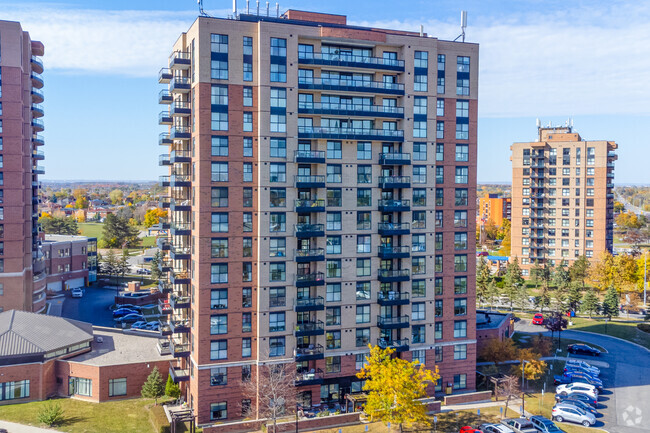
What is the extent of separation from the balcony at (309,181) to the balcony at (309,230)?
3.64m

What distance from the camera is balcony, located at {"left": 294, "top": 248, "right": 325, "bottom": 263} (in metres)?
49.5

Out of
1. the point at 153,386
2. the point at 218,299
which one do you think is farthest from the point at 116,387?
the point at 218,299

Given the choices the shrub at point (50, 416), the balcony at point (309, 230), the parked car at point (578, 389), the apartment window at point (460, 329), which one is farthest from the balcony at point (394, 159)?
the shrub at point (50, 416)

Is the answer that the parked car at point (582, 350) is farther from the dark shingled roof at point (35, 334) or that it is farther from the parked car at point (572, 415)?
the dark shingled roof at point (35, 334)

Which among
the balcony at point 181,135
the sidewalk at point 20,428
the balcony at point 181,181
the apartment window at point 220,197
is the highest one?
the balcony at point 181,135

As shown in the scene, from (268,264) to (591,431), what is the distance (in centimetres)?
3172

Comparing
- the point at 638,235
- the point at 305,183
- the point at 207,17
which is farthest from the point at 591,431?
the point at 638,235

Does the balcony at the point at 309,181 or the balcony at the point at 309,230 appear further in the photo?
the balcony at the point at 309,230

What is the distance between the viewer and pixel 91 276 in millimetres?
111938

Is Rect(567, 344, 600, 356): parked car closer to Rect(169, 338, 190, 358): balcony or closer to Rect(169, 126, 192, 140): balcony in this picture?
Rect(169, 338, 190, 358): balcony

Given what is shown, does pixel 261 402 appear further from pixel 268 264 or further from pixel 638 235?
pixel 638 235

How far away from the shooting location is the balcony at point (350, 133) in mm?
50031

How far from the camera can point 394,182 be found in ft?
173

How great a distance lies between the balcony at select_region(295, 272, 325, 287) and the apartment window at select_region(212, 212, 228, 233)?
8.04m
